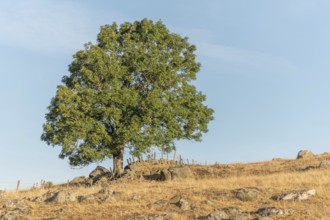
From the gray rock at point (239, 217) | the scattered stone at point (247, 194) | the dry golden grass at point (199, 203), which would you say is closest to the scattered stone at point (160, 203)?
the dry golden grass at point (199, 203)

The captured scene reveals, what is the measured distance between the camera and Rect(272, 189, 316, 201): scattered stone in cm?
2973

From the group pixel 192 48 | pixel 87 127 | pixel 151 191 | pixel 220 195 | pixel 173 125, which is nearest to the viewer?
pixel 220 195

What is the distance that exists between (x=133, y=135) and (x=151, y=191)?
1416cm

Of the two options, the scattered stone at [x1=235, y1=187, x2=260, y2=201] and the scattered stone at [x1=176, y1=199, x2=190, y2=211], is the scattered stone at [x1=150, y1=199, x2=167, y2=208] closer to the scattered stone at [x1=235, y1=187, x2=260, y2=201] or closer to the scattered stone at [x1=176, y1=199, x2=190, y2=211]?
the scattered stone at [x1=176, y1=199, x2=190, y2=211]

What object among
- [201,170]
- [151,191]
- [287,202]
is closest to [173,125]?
→ [201,170]

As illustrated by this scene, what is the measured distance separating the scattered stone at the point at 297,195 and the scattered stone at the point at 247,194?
54.1 inches

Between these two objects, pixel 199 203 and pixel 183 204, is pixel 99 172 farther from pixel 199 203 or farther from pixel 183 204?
pixel 183 204

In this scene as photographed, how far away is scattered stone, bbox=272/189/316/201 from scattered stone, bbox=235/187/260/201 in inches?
54.1

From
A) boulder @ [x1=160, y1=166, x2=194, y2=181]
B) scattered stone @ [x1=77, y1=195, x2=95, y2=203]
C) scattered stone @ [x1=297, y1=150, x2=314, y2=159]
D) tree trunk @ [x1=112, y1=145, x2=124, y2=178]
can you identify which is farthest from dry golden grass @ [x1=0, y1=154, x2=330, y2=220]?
scattered stone @ [x1=297, y1=150, x2=314, y2=159]

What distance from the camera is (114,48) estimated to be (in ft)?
175

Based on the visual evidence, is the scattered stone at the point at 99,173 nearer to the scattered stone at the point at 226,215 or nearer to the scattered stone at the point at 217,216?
the scattered stone at the point at 226,215

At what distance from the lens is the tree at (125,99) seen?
48.5 m

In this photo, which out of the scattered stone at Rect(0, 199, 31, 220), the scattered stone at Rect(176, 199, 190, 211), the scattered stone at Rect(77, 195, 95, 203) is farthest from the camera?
the scattered stone at Rect(77, 195, 95, 203)

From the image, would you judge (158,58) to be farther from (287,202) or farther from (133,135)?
(287,202)
